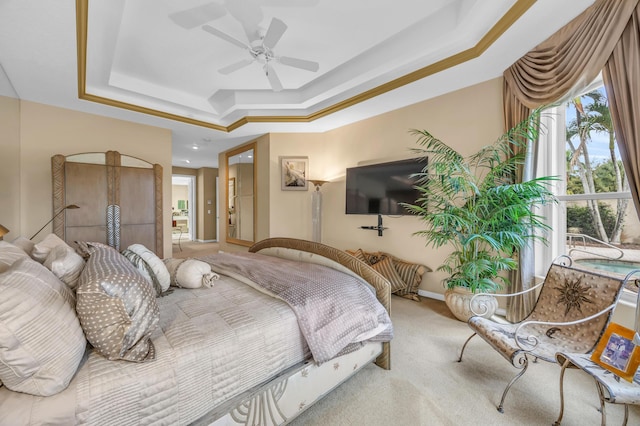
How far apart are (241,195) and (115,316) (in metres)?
4.82

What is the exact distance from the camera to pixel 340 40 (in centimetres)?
269

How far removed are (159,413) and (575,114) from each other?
3624 millimetres

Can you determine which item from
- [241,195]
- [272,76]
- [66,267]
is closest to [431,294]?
[272,76]

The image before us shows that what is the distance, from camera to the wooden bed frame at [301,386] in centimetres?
114

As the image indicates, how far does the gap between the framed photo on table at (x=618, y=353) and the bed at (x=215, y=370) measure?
1134 mm

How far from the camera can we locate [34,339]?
0.80 metres

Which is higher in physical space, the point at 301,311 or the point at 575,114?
the point at 575,114

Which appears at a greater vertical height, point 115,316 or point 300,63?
point 300,63

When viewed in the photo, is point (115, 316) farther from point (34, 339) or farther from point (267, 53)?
point (267, 53)

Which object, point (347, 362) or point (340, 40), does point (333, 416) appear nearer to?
point (347, 362)

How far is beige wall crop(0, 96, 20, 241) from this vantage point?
2.77m

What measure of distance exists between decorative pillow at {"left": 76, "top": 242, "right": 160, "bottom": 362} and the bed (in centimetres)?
3

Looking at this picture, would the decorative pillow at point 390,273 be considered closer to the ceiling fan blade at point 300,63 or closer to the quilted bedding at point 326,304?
the quilted bedding at point 326,304

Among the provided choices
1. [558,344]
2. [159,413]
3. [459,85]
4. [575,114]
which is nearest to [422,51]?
[459,85]
